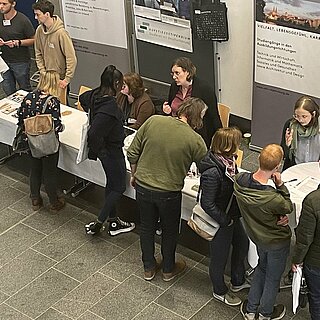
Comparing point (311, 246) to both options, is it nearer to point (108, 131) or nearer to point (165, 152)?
point (165, 152)

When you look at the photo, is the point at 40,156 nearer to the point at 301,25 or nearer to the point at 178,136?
the point at 178,136

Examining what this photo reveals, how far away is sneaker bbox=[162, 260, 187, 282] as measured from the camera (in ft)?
16.4

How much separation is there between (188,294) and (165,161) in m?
1.08

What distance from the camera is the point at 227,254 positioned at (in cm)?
456

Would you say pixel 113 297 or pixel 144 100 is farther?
pixel 144 100

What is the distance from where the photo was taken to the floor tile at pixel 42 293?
16.0 feet

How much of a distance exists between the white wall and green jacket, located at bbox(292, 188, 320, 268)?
9.79 ft

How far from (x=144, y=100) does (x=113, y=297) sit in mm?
1721

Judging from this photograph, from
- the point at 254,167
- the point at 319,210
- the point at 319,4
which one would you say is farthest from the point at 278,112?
the point at 319,210

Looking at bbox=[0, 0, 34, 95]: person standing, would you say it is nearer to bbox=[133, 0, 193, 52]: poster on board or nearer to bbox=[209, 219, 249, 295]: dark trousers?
bbox=[133, 0, 193, 52]: poster on board

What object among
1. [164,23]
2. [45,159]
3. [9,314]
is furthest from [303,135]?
[164,23]

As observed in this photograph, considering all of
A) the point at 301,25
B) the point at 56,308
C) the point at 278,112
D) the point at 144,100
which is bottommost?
the point at 56,308

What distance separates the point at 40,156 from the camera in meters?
5.57

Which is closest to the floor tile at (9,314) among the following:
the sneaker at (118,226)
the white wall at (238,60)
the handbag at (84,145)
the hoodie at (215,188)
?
the sneaker at (118,226)
